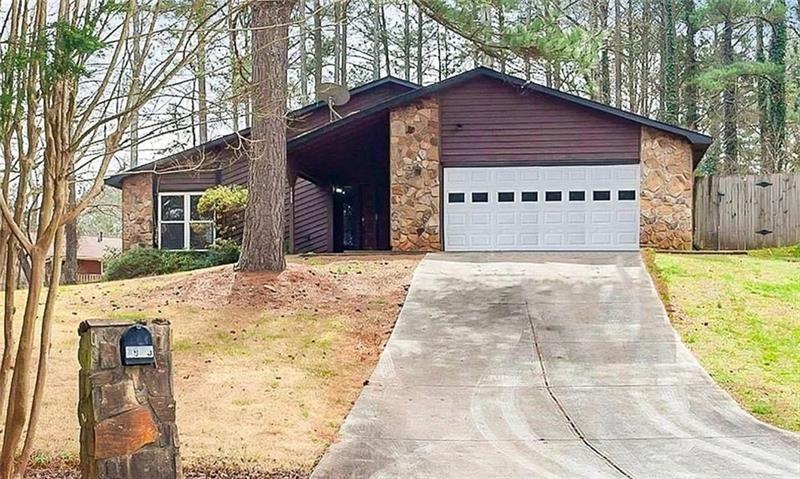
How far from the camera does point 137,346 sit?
3.79 m

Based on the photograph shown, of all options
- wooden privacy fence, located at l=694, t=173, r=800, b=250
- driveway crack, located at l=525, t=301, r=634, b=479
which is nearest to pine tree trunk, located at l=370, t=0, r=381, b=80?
wooden privacy fence, located at l=694, t=173, r=800, b=250

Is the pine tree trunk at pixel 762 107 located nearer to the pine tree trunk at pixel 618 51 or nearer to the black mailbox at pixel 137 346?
the pine tree trunk at pixel 618 51

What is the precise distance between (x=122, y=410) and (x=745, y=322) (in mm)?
8299

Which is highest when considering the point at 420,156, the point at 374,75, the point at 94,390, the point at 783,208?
the point at 374,75

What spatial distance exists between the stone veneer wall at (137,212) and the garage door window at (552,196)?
1033 cm

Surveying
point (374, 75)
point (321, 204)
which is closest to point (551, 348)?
point (321, 204)

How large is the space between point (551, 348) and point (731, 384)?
2049 millimetres

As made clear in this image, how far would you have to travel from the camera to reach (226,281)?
11438mm

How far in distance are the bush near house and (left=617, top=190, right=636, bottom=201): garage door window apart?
8.72 meters

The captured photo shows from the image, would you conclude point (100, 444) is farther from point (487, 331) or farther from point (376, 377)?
point (487, 331)

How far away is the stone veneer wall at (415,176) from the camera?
55.6ft

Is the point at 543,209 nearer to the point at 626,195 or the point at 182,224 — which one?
the point at 626,195

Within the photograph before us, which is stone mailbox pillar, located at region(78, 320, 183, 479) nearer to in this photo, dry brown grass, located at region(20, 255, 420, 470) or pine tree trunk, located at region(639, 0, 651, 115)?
dry brown grass, located at region(20, 255, 420, 470)

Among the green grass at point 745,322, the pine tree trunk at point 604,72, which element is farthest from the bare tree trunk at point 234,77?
the pine tree trunk at point 604,72
